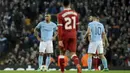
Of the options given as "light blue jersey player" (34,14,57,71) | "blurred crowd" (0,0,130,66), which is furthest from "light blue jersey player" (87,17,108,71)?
"blurred crowd" (0,0,130,66)

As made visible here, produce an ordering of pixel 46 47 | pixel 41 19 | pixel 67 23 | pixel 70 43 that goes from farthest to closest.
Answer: pixel 41 19
pixel 46 47
pixel 70 43
pixel 67 23

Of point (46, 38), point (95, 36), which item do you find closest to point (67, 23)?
point (46, 38)

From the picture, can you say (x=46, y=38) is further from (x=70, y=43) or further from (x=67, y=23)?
(x=67, y=23)

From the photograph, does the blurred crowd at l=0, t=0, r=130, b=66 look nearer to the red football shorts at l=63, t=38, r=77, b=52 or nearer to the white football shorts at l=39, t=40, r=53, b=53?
the white football shorts at l=39, t=40, r=53, b=53

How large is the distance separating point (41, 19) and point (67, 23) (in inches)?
606

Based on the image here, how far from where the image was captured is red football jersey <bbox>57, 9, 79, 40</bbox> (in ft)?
60.4

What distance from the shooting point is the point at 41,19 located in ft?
111

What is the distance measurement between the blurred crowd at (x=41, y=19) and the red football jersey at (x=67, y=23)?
1210 cm

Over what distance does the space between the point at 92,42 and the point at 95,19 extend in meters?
1.06

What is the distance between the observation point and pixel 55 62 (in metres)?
31.2

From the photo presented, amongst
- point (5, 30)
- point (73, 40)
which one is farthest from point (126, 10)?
point (73, 40)

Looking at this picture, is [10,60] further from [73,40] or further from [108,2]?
[73,40]

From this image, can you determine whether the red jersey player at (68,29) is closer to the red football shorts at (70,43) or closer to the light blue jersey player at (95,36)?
the red football shorts at (70,43)

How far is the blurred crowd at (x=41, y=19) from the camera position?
104 ft
